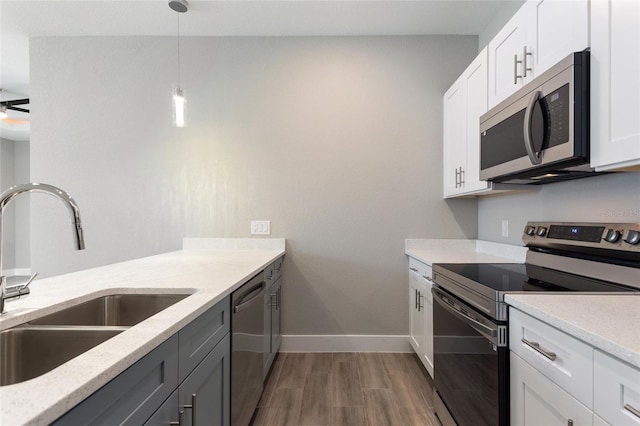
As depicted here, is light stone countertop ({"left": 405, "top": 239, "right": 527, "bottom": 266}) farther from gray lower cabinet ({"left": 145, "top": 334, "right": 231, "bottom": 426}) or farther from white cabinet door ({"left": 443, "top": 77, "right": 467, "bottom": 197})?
gray lower cabinet ({"left": 145, "top": 334, "right": 231, "bottom": 426})

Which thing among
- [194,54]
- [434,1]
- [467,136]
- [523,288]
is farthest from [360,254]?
[194,54]

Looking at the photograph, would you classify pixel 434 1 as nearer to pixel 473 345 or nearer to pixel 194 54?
pixel 194 54

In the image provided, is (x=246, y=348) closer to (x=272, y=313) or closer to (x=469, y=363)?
(x=272, y=313)

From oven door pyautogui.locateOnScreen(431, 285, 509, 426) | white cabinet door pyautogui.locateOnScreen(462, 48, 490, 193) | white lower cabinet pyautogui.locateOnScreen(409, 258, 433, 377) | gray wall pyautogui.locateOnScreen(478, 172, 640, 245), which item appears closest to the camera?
oven door pyautogui.locateOnScreen(431, 285, 509, 426)

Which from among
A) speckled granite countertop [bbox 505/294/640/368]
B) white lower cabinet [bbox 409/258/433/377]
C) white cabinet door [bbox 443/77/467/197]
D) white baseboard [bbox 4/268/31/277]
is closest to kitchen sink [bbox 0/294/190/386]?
speckled granite countertop [bbox 505/294/640/368]

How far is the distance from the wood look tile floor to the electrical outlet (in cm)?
108

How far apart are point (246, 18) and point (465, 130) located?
77.6 inches

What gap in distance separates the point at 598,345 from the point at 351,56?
278 cm

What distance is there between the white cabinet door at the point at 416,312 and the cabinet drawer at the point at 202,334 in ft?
5.12

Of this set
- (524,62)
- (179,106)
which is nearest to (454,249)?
(524,62)

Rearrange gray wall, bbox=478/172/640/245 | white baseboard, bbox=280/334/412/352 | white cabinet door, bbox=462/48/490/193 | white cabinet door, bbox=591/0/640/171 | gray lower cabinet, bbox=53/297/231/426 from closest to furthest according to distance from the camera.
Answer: gray lower cabinet, bbox=53/297/231/426, white cabinet door, bbox=591/0/640/171, gray wall, bbox=478/172/640/245, white cabinet door, bbox=462/48/490/193, white baseboard, bbox=280/334/412/352

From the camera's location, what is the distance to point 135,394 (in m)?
0.73

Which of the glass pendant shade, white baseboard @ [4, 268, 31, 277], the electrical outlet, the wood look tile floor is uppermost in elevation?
the glass pendant shade

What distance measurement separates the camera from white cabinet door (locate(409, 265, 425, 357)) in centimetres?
244
